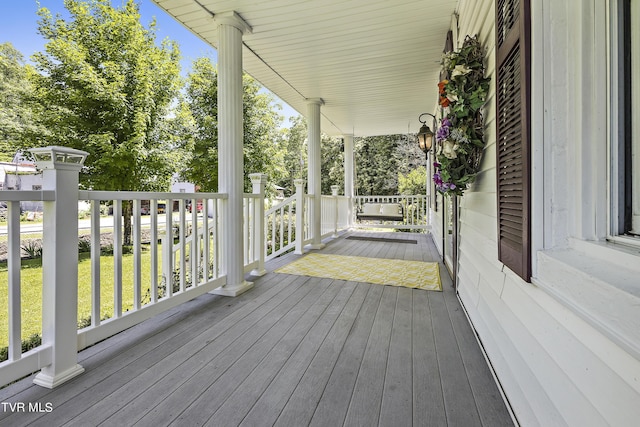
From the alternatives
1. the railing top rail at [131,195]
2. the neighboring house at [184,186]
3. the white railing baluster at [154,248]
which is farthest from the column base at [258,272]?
the neighboring house at [184,186]

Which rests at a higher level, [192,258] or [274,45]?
[274,45]

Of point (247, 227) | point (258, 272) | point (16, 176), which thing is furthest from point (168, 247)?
point (16, 176)

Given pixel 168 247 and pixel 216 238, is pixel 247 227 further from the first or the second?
pixel 168 247

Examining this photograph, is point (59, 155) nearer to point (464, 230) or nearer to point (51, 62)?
point (464, 230)

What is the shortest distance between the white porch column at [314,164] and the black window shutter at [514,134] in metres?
3.94

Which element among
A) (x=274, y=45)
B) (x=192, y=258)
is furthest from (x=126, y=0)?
(x=192, y=258)

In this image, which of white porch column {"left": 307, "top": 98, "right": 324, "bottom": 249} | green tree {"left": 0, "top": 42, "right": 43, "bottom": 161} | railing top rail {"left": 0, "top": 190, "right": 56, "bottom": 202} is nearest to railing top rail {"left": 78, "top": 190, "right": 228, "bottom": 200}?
railing top rail {"left": 0, "top": 190, "right": 56, "bottom": 202}

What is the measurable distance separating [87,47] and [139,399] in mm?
8374

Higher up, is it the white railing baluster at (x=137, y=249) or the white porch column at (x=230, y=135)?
the white porch column at (x=230, y=135)

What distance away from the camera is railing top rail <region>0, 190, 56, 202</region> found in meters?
1.26

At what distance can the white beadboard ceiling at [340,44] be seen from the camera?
272 cm

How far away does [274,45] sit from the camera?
3422mm

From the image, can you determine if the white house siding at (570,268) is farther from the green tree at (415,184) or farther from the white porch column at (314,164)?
the green tree at (415,184)

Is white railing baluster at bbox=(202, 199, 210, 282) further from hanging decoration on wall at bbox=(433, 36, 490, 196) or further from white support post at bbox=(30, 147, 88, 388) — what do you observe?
hanging decoration on wall at bbox=(433, 36, 490, 196)
